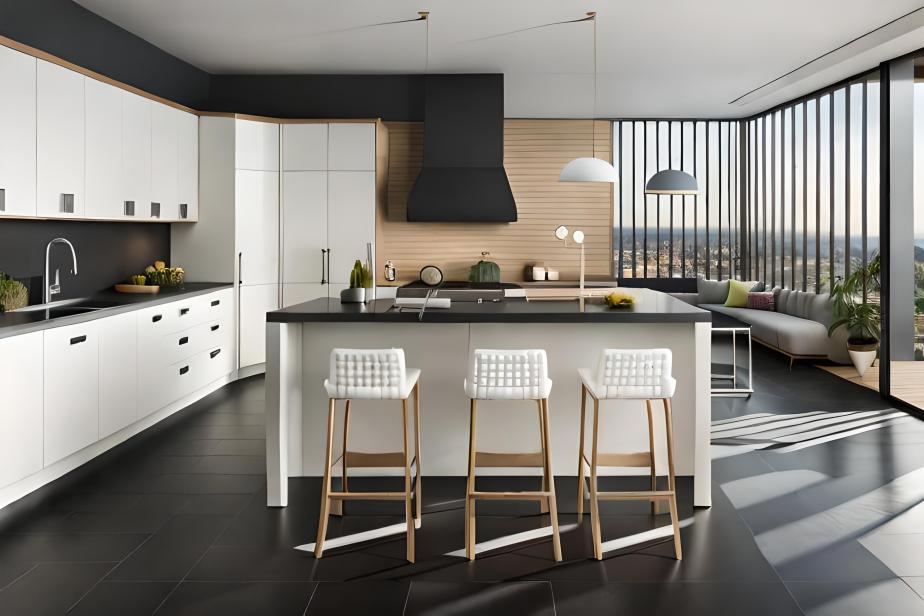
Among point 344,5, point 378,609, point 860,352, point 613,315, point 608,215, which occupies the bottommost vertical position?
point 378,609

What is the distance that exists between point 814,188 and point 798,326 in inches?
66.9

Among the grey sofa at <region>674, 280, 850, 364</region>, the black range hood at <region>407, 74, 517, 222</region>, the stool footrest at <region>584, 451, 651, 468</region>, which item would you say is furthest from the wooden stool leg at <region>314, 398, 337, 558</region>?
the grey sofa at <region>674, 280, 850, 364</region>

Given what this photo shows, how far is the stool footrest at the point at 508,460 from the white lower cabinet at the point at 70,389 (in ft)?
8.05

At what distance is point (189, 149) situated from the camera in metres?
7.10

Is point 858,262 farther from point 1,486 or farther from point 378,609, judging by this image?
point 1,486

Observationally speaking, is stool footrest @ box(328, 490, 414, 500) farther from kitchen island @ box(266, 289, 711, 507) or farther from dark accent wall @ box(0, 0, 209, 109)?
dark accent wall @ box(0, 0, 209, 109)

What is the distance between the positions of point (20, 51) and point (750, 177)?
30.3 ft

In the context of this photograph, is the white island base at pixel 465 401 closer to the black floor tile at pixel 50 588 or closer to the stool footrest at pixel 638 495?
the stool footrest at pixel 638 495

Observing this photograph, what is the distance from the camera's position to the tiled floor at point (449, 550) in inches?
118

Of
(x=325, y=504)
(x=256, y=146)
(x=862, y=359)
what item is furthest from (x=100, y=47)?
(x=862, y=359)

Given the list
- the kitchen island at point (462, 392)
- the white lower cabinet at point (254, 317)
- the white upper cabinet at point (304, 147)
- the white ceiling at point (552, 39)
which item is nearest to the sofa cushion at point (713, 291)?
the white ceiling at point (552, 39)

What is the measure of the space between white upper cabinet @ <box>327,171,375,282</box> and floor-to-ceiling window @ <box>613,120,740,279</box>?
450 centimetres

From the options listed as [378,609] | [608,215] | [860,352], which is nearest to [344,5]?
[378,609]

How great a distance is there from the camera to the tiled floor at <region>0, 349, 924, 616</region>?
2.99 metres
